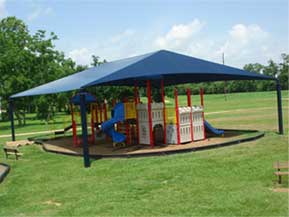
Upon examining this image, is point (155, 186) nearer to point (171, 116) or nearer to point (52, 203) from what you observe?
point (52, 203)

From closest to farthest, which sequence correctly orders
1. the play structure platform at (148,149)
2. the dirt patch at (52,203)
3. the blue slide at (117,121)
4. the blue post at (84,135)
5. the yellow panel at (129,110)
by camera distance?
the dirt patch at (52,203) → the blue post at (84,135) → the play structure platform at (148,149) → the blue slide at (117,121) → the yellow panel at (129,110)

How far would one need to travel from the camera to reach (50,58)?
36.4 metres

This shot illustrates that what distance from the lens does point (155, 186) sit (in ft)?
25.2

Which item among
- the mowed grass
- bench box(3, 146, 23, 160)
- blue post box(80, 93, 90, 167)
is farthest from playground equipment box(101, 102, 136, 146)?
bench box(3, 146, 23, 160)

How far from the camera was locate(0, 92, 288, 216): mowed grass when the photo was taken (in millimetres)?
6148

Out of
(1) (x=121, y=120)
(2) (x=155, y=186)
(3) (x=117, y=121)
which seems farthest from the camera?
(1) (x=121, y=120)

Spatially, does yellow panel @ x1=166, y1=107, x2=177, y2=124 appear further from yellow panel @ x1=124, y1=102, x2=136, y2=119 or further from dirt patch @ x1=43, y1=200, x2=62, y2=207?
dirt patch @ x1=43, y1=200, x2=62, y2=207

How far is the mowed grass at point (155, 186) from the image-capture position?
615 cm

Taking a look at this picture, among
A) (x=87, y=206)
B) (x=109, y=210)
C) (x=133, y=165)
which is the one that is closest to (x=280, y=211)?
(x=109, y=210)

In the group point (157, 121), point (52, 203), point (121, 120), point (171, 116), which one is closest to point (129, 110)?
point (121, 120)

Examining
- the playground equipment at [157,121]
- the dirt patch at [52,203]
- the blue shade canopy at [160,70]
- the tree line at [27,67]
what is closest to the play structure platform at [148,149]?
the playground equipment at [157,121]

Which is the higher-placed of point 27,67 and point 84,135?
point 27,67

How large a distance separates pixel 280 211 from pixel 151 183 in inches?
119

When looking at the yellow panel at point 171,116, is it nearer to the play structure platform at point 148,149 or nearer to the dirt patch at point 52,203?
the play structure platform at point 148,149
